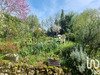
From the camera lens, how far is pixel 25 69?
9.55ft

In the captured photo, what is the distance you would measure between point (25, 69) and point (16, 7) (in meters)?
5.97

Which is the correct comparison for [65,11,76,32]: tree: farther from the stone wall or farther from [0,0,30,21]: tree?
the stone wall

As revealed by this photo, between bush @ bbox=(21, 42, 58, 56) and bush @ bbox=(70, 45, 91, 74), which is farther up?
bush @ bbox=(21, 42, 58, 56)

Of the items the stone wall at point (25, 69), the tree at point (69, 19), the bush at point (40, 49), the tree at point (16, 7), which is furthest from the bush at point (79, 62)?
the tree at point (69, 19)

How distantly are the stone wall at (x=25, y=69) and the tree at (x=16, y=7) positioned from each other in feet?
16.9

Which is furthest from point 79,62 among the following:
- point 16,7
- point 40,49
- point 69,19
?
point 69,19

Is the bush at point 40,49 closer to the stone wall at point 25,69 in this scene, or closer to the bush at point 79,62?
the stone wall at point 25,69

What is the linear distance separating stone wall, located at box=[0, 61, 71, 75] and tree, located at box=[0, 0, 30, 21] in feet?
16.9

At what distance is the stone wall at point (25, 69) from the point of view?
2.69 m

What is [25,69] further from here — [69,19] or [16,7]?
[69,19]

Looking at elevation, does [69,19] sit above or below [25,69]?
above

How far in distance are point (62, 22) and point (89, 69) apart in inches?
544

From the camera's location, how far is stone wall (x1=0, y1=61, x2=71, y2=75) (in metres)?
2.69

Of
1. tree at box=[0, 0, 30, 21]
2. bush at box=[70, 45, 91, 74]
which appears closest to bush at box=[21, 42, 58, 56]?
bush at box=[70, 45, 91, 74]
